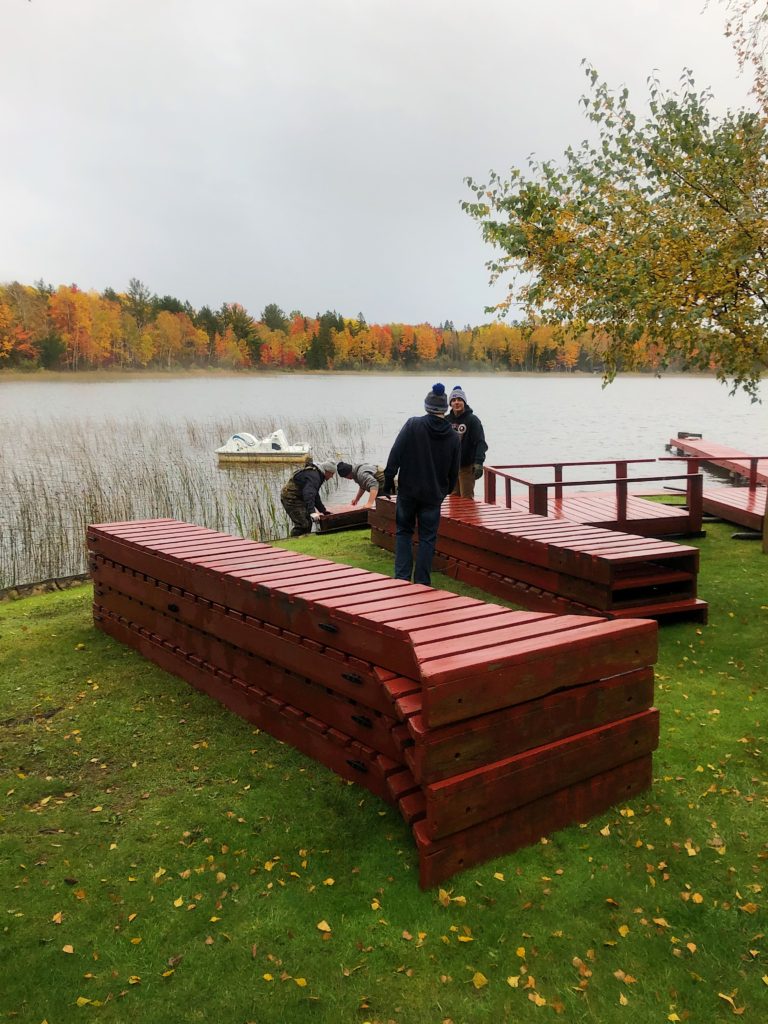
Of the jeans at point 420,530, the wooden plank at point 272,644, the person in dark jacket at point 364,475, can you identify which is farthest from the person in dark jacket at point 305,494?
the wooden plank at point 272,644

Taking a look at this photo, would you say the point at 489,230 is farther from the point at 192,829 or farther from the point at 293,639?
the point at 192,829

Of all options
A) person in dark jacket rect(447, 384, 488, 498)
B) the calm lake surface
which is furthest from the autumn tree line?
person in dark jacket rect(447, 384, 488, 498)

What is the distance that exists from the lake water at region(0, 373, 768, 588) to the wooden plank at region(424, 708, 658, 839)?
34.6 feet

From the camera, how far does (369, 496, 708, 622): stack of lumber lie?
7.18m

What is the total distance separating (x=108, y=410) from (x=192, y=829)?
45.9m

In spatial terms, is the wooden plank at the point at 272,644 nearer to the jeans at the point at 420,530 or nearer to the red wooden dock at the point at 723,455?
the jeans at the point at 420,530

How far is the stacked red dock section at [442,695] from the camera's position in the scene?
3.62m

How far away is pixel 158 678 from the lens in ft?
20.7

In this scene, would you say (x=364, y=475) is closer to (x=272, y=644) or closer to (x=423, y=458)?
(x=423, y=458)

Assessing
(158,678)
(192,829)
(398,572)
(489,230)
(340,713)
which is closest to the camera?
(192,829)

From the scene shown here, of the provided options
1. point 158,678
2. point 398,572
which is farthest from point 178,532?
point 398,572

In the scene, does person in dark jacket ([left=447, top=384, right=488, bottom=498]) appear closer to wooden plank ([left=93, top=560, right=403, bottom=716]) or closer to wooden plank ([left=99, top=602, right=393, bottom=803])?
wooden plank ([left=93, top=560, right=403, bottom=716])

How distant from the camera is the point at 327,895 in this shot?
361 centimetres

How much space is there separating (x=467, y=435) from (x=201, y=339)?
78.8 meters
